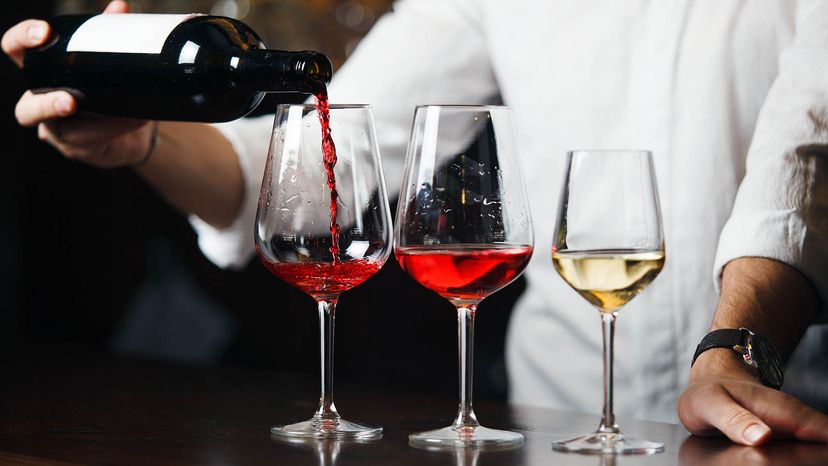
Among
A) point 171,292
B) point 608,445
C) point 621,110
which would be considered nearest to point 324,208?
point 608,445

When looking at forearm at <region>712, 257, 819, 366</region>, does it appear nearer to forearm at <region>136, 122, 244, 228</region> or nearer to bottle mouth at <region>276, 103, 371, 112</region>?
bottle mouth at <region>276, 103, 371, 112</region>

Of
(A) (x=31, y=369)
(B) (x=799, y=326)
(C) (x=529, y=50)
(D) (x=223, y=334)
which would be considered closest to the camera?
(B) (x=799, y=326)

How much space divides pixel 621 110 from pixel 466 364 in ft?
2.66

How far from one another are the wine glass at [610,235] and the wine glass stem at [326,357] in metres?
0.22

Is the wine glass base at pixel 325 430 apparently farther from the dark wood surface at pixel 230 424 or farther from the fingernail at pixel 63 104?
the fingernail at pixel 63 104

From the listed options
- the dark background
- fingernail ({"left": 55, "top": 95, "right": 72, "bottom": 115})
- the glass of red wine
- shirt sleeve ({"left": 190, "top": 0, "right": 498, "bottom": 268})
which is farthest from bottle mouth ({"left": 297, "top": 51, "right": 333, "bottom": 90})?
the dark background

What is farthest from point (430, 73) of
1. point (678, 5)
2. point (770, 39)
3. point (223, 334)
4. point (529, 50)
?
point (223, 334)

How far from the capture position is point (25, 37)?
53.3 inches

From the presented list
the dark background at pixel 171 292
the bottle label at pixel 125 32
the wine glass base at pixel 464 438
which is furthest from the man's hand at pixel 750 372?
the dark background at pixel 171 292

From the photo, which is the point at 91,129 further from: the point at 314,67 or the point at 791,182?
the point at 791,182

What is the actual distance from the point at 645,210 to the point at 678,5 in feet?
2.47

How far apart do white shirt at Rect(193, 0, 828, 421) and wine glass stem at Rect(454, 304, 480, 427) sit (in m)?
0.50

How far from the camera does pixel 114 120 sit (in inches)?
55.3

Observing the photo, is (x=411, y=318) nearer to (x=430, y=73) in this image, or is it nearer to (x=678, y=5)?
(x=430, y=73)
